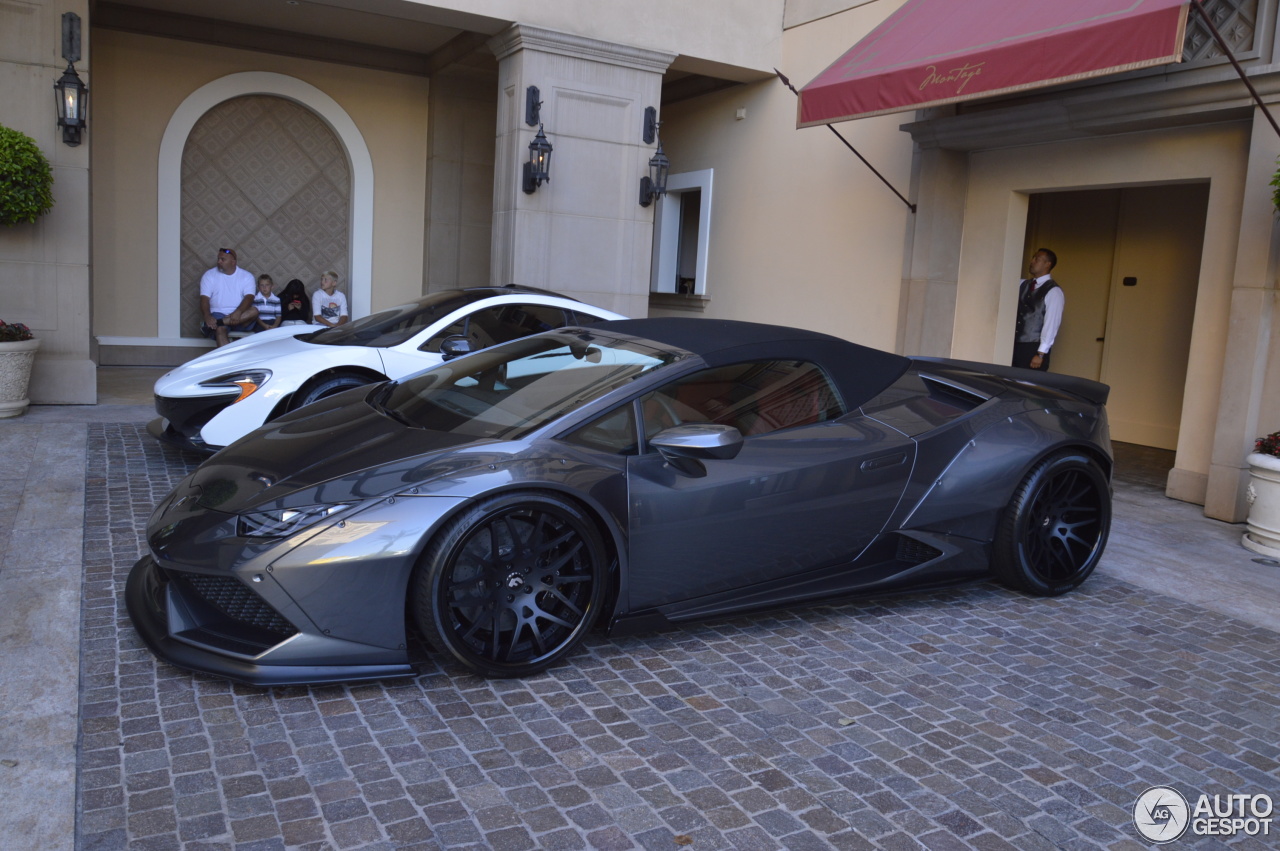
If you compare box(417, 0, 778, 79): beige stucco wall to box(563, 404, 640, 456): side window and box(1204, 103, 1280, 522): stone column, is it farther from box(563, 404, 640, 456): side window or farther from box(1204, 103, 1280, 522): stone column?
box(563, 404, 640, 456): side window

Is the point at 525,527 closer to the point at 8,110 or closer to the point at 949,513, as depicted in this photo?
the point at 949,513

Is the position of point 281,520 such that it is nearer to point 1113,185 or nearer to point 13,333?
point 13,333

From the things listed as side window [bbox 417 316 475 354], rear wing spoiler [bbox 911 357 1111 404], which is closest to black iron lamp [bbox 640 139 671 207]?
side window [bbox 417 316 475 354]

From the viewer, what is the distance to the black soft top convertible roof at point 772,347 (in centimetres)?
421

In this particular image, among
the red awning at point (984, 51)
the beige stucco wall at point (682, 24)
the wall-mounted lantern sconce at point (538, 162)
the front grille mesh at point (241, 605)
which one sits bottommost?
the front grille mesh at point (241, 605)

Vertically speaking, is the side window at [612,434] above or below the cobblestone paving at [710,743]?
above

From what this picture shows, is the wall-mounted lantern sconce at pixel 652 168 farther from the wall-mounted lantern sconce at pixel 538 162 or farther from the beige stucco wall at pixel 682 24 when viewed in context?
the wall-mounted lantern sconce at pixel 538 162

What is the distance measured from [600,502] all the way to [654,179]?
8.29m

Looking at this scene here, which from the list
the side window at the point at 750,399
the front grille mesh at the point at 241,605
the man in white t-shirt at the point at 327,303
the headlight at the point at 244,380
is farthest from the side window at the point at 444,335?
the man in white t-shirt at the point at 327,303

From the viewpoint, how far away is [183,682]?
3398mm

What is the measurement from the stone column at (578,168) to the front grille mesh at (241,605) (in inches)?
296

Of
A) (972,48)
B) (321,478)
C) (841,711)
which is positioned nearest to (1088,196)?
(972,48)

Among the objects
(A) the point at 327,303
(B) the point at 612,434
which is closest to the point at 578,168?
(A) the point at 327,303

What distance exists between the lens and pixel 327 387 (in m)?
6.46
